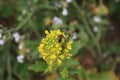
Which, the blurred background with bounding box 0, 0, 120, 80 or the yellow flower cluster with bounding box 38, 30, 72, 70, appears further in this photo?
the blurred background with bounding box 0, 0, 120, 80

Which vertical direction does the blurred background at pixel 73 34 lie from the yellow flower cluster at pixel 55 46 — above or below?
above

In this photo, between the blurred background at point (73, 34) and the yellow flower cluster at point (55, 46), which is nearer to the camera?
the yellow flower cluster at point (55, 46)

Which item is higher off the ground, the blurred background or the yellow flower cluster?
the blurred background

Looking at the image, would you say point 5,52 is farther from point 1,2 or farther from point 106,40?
point 106,40

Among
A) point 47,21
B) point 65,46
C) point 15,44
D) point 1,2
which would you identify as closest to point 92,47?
point 47,21

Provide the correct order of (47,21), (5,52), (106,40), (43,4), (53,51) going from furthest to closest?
(106,40) → (47,21) → (5,52) → (43,4) → (53,51)
